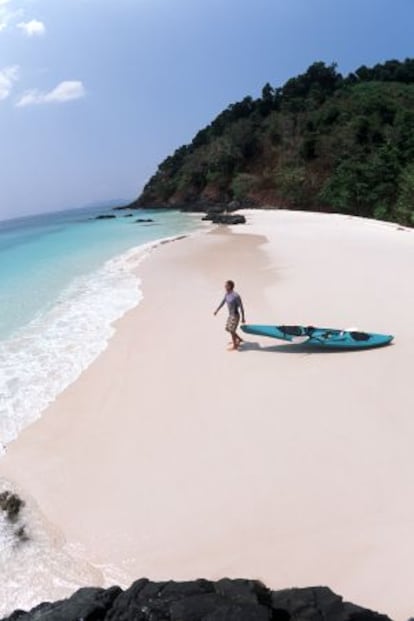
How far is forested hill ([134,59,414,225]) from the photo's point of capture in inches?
1419

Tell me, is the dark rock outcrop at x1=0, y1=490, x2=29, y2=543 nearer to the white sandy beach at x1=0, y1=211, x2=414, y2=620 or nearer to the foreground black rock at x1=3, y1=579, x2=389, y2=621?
the white sandy beach at x1=0, y1=211, x2=414, y2=620

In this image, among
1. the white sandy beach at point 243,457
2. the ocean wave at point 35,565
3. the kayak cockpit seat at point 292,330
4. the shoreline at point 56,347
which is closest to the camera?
the ocean wave at point 35,565

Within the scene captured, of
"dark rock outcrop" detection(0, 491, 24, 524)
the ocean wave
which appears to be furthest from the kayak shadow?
the ocean wave

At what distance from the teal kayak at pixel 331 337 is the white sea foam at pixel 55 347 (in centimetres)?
443

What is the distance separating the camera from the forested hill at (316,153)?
118 feet

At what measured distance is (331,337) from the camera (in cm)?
962

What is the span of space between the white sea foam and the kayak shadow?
3.60 meters

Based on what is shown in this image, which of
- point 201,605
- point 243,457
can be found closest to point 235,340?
point 243,457

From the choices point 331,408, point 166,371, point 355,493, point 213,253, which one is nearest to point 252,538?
point 355,493

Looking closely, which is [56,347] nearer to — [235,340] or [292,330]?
[235,340]

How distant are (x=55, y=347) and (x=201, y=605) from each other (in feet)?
Result: 30.5

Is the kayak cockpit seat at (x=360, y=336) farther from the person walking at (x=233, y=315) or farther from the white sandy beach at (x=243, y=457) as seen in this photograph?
the person walking at (x=233, y=315)

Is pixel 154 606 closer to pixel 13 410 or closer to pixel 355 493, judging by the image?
pixel 355 493

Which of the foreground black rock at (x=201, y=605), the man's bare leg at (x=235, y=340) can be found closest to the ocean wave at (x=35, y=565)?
the foreground black rock at (x=201, y=605)
